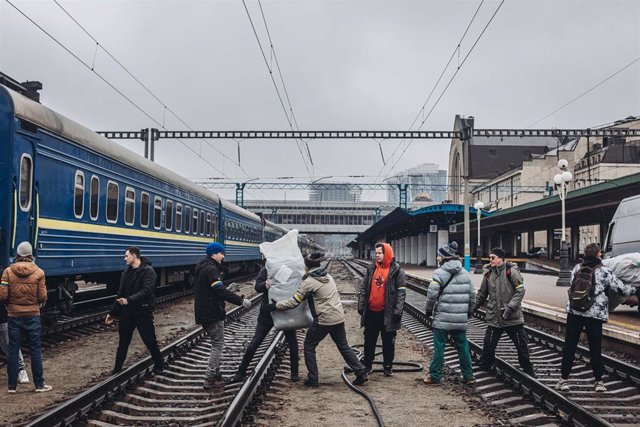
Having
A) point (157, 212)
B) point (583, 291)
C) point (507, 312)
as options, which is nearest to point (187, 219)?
point (157, 212)

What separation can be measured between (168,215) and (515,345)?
11729 mm

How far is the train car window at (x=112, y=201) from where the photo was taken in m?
14.1

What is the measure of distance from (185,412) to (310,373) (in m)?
1.85

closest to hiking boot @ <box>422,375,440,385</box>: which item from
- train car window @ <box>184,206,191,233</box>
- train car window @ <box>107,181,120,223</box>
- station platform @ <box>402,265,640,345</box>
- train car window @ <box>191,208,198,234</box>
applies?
station platform @ <box>402,265,640,345</box>

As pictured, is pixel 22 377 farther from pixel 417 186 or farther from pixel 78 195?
pixel 417 186

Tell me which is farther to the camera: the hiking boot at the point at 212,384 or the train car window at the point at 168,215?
the train car window at the point at 168,215

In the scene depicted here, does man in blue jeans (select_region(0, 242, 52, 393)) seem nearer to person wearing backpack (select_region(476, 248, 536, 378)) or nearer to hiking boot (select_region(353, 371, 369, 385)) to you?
hiking boot (select_region(353, 371, 369, 385))

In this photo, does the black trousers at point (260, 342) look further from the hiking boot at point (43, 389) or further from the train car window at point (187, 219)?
the train car window at point (187, 219)

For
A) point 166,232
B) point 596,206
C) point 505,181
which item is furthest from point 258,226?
point 505,181

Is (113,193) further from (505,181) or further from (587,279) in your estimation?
(505,181)

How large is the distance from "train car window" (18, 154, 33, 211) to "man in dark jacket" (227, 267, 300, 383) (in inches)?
155

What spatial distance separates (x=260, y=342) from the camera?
8.72 m

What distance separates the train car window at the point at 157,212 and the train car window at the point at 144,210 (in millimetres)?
610

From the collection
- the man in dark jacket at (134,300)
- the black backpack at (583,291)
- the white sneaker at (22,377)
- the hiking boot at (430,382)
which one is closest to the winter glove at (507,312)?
the black backpack at (583,291)
